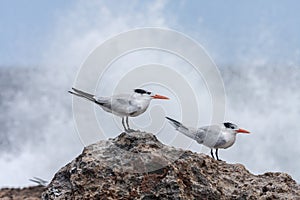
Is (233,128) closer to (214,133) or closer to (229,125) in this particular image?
(229,125)

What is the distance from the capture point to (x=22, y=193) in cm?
1301

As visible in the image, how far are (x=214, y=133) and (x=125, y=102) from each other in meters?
1.33

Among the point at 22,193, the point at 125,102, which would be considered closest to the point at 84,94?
the point at 125,102

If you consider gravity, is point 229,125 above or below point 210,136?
above

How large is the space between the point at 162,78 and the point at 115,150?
1212mm

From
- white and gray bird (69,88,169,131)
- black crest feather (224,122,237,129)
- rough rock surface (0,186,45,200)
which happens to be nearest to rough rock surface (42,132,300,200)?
white and gray bird (69,88,169,131)

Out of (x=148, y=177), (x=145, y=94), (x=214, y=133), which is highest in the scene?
(x=145, y=94)

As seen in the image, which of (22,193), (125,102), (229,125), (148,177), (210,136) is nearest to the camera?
(148,177)

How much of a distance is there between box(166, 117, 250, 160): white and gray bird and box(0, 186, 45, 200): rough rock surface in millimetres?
6331

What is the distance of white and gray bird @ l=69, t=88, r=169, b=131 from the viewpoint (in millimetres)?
6477

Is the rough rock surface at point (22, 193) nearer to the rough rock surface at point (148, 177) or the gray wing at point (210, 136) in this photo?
the gray wing at point (210, 136)

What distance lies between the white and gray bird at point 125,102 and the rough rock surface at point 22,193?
6230mm

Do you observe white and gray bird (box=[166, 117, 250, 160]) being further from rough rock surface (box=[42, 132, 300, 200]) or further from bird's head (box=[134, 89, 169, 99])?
rough rock surface (box=[42, 132, 300, 200])

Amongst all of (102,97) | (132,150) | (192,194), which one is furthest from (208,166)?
(102,97)
